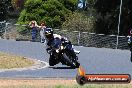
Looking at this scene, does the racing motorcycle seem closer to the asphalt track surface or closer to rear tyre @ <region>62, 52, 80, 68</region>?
rear tyre @ <region>62, 52, 80, 68</region>

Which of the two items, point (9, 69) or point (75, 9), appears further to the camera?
point (75, 9)

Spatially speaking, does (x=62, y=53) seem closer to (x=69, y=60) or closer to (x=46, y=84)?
(x=69, y=60)

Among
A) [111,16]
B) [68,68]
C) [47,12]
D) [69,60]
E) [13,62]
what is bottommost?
[13,62]

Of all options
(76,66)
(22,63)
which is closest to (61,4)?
(22,63)

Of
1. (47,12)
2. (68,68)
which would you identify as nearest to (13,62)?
(68,68)

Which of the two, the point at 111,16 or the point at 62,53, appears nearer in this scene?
the point at 62,53

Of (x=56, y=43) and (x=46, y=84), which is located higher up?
(x=56, y=43)

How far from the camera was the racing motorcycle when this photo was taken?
15309 mm

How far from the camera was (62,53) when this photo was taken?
1586cm

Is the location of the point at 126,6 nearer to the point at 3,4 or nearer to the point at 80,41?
the point at 80,41

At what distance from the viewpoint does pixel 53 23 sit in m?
49.2

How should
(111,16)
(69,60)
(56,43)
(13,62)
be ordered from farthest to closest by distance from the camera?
(111,16), (13,62), (69,60), (56,43)

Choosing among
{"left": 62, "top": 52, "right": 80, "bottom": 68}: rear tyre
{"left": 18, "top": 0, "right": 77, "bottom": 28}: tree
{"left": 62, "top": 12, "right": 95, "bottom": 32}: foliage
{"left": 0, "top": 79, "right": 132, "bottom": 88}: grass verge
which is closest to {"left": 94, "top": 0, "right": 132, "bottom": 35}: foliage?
{"left": 62, "top": 12, "right": 95, "bottom": 32}: foliage

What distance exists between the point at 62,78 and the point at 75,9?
3416 cm
